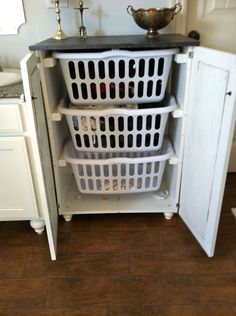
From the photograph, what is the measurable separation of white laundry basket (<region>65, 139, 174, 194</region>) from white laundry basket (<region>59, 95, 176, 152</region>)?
0.23 feet

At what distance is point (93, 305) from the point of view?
48.0 inches

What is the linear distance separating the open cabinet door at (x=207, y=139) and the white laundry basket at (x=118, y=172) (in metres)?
0.16

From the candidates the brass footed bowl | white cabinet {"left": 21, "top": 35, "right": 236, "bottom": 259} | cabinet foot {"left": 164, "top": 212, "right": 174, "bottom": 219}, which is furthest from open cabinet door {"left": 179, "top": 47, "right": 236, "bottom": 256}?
the brass footed bowl

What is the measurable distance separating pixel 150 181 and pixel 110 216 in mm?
344

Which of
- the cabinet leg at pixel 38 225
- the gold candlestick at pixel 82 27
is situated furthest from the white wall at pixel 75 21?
the cabinet leg at pixel 38 225

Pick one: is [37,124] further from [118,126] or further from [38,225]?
[38,225]

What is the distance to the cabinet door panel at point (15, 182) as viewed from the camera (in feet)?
4.30

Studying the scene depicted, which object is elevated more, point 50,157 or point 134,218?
point 50,157

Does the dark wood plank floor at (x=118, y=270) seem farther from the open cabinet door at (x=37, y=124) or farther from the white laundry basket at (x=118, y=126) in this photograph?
the white laundry basket at (x=118, y=126)

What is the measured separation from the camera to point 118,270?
1376 mm

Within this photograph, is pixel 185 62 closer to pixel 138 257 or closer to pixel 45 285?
pixel 138 257

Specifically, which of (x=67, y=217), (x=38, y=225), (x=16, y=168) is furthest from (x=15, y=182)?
(x=67, y=217)

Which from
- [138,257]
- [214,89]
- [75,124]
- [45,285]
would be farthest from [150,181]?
[45,285]

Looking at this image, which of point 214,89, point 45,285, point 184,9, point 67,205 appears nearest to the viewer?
point 214,89
